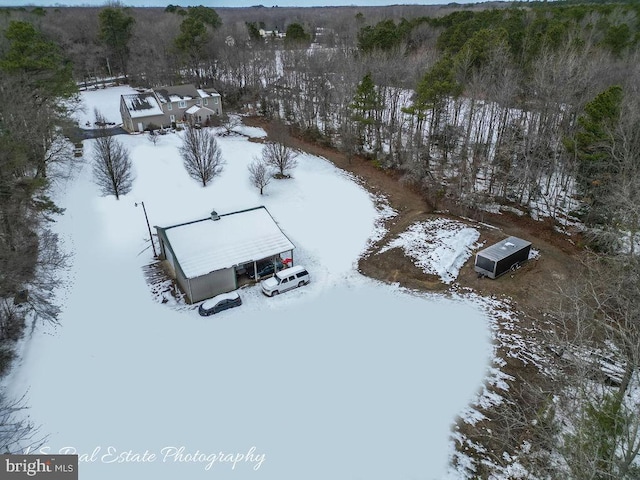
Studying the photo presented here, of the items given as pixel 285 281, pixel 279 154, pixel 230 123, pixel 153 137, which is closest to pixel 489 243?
pixel 285 281

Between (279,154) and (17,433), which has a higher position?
(279,154)

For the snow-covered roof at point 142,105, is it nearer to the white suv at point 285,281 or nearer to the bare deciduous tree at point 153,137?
the bare deciduous tree at point 153,137

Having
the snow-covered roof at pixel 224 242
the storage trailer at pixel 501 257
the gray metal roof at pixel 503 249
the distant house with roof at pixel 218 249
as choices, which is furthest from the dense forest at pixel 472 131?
the snow-covered roof at pixel 224 242

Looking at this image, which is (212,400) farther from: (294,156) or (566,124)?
(566,124)

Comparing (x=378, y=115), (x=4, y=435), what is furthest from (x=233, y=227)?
(x=378, y=115)

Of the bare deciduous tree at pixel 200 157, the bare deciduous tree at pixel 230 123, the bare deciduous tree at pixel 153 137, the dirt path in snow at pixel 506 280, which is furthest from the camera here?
the bare deciduous tree at pixel 230 123

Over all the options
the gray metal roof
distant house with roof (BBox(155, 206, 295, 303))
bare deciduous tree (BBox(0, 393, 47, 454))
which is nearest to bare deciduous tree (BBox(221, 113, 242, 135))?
distant house with roof (BBox(155, 206, 295, 303))

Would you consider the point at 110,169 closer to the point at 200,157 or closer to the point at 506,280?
the point at 200,157

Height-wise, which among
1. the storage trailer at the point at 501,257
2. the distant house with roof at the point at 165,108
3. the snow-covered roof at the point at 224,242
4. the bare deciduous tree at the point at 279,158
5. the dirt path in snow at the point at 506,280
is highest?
the distant house with roof at the point at 165,108
